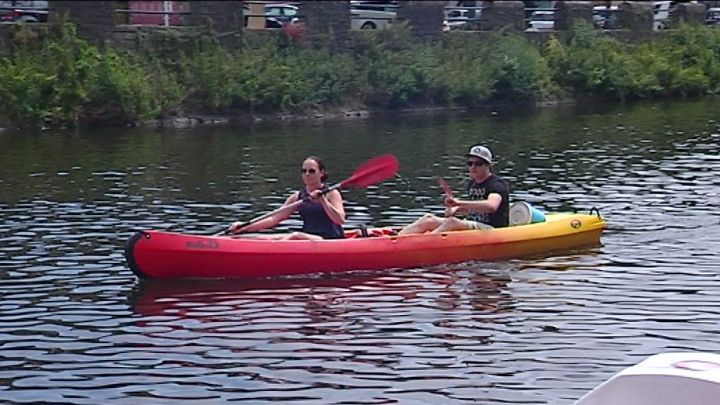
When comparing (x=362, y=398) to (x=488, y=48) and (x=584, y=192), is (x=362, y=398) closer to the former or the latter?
(x=584, y=192)

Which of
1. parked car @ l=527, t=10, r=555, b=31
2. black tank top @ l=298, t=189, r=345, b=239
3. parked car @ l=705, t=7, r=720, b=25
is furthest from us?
parked car @ l=705, t=7, r=720, b=25

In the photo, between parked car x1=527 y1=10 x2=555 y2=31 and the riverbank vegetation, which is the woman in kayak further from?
parked car x1=527 y1=10 x2=555 y2=31

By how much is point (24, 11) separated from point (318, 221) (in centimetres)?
1938

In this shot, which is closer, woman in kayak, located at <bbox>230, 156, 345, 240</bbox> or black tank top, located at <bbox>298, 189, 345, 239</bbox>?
woman in kayak, located at <bbox>230, 156, 345, 240</bbox>

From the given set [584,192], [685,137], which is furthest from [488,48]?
[584,192]

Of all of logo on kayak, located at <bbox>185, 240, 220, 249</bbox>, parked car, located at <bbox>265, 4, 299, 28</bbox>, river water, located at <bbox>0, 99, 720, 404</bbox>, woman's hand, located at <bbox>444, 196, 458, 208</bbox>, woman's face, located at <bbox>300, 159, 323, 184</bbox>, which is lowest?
river water, located at <bbox>0, 99, 720, 404</bbox>

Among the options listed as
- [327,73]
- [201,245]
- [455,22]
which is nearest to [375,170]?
[201,245]

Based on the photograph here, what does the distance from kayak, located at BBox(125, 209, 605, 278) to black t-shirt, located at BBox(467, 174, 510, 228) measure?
0.15m

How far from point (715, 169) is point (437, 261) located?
8.92 meters

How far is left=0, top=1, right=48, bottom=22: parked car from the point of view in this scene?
31.3 m

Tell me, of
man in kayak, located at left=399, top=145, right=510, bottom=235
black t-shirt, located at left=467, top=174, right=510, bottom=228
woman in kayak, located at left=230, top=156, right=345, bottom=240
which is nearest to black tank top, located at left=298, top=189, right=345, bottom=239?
woman in kayak, located at left=230, top=156, right=345, bottom=240

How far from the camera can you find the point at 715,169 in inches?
838

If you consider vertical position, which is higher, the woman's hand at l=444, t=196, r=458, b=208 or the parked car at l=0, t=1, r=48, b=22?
the parked car at l=0, t=1, r=48, b=22

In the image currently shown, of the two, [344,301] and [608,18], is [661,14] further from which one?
[344,301]
